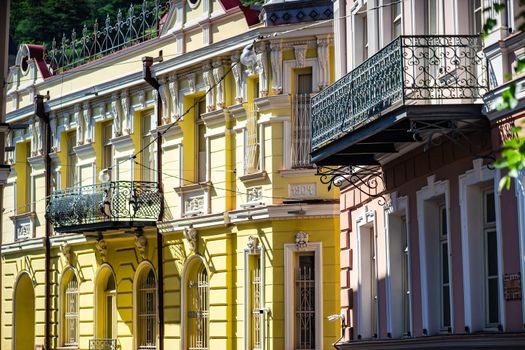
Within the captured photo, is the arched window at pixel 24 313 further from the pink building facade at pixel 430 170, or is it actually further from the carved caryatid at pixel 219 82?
the pink building facade at pixel 430 170

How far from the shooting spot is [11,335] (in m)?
42.6

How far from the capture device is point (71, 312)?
39.9 metres

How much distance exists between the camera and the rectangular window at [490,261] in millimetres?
19281

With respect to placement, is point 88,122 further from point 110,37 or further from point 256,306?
point 256,306

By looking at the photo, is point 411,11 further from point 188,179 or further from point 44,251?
point 44,251

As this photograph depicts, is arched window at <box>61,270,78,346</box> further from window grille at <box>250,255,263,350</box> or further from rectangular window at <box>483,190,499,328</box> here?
rectangular window at <box>483,190,499,328</box>

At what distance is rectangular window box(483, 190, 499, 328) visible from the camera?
19.3 m

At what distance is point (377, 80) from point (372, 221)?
14.5ft

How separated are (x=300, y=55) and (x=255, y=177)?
105 inches

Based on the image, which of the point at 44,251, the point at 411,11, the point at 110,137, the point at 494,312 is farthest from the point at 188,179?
the point at 494,312

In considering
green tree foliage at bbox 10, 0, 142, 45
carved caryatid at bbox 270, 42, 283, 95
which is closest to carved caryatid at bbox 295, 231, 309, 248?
carved caryatid at bbox 270, 42, 283, 95

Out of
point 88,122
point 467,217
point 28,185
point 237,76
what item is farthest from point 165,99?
point 467,217

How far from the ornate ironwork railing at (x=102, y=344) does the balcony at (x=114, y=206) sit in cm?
276

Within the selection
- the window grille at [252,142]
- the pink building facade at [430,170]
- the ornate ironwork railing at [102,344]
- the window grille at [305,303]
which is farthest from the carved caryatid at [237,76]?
the ornate ironwork railing at [102,344]
